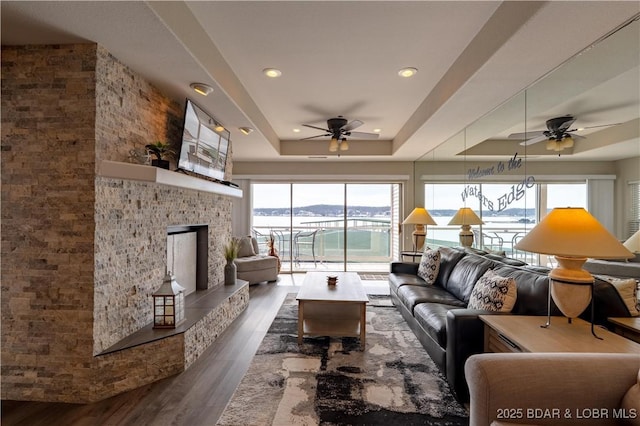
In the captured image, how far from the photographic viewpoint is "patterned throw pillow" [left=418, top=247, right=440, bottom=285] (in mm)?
4039

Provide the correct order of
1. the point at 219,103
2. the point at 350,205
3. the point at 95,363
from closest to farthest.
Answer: the point at 95,363
the point at 219,103
the point at 350,205

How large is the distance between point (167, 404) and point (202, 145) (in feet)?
7.69

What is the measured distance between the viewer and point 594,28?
6.05 ft

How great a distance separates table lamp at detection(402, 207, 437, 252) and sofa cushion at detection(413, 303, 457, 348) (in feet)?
7.73

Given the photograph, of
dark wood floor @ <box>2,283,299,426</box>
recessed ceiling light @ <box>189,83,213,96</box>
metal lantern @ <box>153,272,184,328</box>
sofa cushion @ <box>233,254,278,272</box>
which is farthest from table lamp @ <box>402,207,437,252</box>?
metal lantern @ <box>153,272,184,328</box>

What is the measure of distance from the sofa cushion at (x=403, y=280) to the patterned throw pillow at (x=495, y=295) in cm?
132

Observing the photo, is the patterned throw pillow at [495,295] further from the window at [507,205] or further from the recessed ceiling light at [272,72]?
the recessed ceiling light at [272,72]

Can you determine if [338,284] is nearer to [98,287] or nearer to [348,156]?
[98,287]

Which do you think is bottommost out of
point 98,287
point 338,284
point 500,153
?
point 338,284

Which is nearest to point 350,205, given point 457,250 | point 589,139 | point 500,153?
point 457,250

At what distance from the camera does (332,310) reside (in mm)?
3562

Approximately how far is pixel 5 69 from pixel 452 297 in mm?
4230

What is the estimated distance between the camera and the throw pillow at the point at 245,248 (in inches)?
237

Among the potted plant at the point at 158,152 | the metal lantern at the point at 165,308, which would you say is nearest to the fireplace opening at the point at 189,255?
the metal lantern at the point at 165,308
